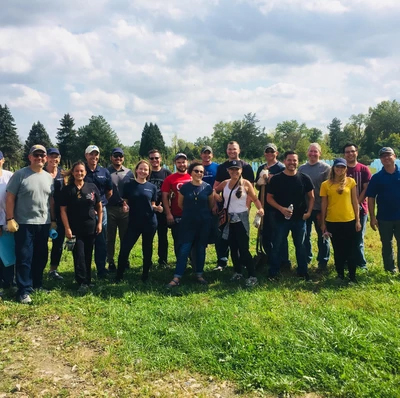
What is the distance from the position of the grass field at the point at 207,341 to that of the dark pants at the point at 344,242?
32 centimetres

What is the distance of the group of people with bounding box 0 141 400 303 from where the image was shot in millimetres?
5383

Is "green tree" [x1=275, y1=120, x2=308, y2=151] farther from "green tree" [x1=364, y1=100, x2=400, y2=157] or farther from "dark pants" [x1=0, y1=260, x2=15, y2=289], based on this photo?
"dark pants" [x1=0, y1=260, x2=15, y2=289]

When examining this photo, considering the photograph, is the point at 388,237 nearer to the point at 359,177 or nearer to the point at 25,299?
the point at 359,177


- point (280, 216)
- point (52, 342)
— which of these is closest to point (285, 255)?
point (280, 216)

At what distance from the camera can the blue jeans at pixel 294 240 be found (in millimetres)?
5867

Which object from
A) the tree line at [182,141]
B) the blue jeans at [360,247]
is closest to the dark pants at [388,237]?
the blue jeans at [360,247]

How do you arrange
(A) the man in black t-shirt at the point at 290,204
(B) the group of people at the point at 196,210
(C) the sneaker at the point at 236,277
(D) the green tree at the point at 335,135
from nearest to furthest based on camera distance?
(B) the group of people at the point at 196,210, (A) the man in black t-shirt at the point at 290,204, (C) the sneaker at the point at 236,277, (D) the green tree at the point at 335,135

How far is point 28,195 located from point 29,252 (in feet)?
2.67

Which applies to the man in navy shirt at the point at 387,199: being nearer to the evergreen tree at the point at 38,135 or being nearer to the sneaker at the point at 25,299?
the sneaker at the point at 25,299

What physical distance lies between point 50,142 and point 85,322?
61.3 meters

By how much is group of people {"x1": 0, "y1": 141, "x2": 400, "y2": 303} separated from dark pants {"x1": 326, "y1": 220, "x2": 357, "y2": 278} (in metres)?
0.01

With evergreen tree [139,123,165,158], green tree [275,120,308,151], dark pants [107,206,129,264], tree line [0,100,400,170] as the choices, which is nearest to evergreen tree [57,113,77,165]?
tree line [0,100,400,170]

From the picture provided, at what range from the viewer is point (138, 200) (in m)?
5.82

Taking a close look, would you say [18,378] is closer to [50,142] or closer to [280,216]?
[280,216]
